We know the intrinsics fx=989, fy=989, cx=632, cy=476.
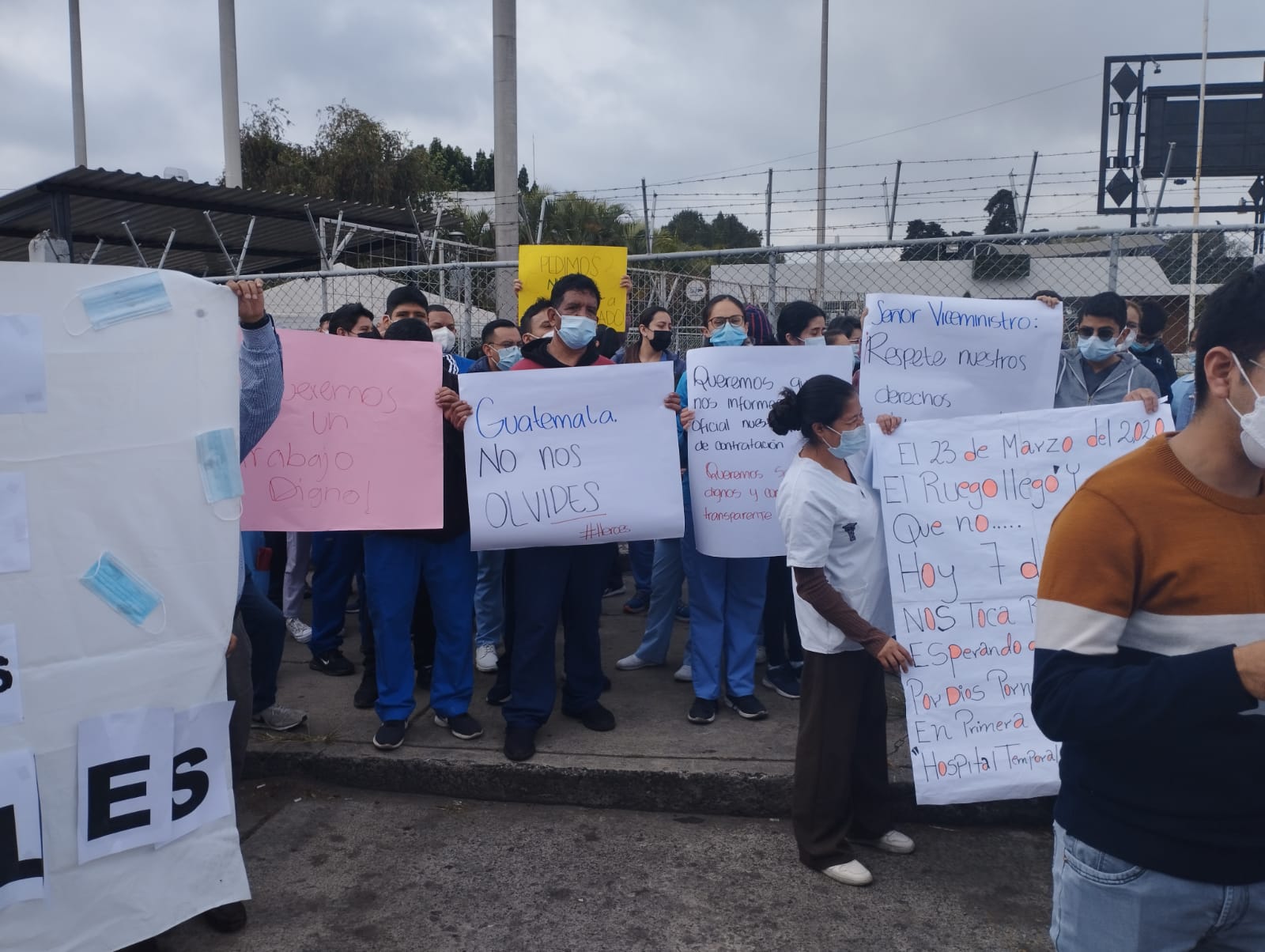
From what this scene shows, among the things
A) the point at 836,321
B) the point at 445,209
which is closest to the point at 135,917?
the point at 836,321

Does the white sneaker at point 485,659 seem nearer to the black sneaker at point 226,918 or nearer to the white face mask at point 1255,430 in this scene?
the black sneaker at point 226,918

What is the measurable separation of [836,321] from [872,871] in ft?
11.5

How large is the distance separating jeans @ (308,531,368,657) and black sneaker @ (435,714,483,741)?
102 centimetres

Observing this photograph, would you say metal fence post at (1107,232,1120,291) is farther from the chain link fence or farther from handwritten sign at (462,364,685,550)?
handwritten sign at (462,364,685,550)

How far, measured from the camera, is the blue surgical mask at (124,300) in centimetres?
269

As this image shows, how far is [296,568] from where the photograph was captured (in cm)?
585

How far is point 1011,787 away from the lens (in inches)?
135

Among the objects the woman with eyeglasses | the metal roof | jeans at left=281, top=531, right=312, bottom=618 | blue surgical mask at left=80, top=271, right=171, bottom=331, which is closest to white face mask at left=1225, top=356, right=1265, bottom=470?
blue surgical mask at left=80, top=271, right=171, bottom=331

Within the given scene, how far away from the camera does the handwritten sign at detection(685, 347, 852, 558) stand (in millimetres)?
4391

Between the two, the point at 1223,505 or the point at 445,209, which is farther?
the point at 445,209

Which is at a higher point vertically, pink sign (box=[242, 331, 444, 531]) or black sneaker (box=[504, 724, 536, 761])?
pink sign (box=[242, 331, 444, 531])

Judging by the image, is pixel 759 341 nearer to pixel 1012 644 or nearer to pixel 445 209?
pixel 1012 644

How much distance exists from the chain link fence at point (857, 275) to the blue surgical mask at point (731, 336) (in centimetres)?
108

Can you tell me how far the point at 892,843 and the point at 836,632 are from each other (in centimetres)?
87
